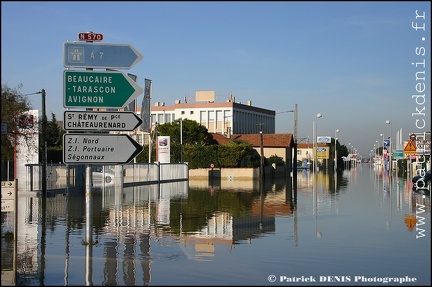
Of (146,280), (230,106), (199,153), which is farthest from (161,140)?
(230,106)

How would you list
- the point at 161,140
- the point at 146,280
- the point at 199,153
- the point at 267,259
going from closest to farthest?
the point at 146,280, the point at 267,259, the point at 161,140, the point at 199,153

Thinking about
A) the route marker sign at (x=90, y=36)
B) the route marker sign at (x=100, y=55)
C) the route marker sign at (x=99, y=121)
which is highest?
the route marker sign at (x=90, y=36)

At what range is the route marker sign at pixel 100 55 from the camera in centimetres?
1234

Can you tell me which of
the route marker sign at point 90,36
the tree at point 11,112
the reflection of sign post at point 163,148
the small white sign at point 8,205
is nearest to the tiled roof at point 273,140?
the reflection of sign post at point 163,148

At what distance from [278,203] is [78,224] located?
1162 centimetres

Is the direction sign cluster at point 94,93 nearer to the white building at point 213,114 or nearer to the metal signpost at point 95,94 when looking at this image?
the metal signpost at point 95,94

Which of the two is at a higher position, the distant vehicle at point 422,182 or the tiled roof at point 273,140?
the tiled roof at point 273,140

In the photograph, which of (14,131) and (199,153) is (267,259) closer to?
(14,131)

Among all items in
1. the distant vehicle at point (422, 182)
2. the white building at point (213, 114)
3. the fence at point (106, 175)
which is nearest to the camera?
the fence at point (106, 175)

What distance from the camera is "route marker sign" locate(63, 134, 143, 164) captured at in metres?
12.4

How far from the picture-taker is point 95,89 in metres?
12.5

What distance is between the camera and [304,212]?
918 inches

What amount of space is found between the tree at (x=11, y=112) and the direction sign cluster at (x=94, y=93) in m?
13.6

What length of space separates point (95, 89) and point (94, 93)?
0.28ft
